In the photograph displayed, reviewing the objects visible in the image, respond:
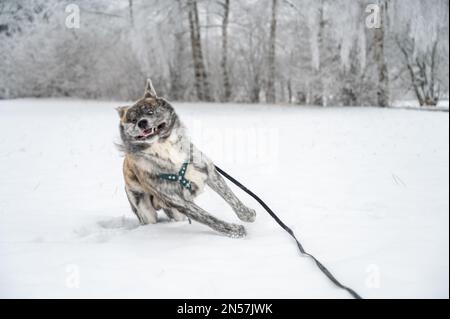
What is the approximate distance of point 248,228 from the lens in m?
2.20

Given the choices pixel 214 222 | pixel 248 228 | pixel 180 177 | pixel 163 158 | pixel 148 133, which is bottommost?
pixel 248 228

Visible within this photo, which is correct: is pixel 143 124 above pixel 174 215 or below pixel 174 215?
above

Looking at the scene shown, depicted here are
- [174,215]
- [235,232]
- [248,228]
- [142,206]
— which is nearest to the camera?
[235,232]

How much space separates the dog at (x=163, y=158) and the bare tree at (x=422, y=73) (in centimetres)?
961

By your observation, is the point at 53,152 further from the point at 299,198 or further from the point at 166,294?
the point at 166,294

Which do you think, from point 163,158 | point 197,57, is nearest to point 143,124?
point 163,158

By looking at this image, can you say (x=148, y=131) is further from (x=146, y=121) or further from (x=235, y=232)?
(x=235, y=232)

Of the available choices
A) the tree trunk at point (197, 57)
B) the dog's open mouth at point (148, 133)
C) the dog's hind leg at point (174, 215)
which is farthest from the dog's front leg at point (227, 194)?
the tree trunk at point (197, 57)

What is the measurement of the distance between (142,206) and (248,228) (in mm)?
774

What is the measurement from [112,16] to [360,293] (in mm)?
12262

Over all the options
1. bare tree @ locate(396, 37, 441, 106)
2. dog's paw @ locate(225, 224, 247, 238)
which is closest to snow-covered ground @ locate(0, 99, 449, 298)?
dog's paw @ locate(225, 224, 247, 238)

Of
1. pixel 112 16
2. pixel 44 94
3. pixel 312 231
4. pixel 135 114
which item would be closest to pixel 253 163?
pixel 312 231

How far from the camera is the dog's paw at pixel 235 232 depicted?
6.58 ft

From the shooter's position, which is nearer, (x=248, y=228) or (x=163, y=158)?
(x=163, y=158)
